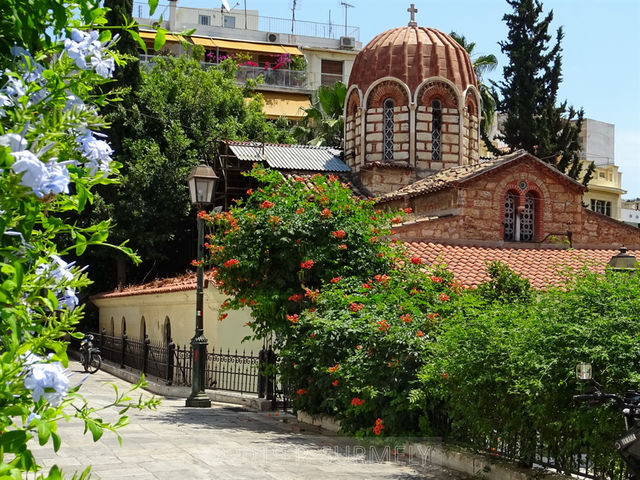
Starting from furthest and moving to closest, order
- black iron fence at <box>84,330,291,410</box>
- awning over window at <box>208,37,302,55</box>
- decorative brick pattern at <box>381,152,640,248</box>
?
awning over window at <box>208,37,302,55</box>, decorative brick pattern at <box>381,152,640,248</box>, black iron fence at <box>84,330,291,410</box>

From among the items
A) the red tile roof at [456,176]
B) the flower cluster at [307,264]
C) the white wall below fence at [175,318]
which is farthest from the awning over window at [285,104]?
the flower cluster at [307,264]

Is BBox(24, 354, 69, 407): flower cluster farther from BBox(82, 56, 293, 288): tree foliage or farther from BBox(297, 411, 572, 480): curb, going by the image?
BBox(82, 56, 293, 288): tree foliage

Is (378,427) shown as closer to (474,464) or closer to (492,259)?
(474,464)

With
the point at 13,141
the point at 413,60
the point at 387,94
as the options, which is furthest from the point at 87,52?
the point at 413,60

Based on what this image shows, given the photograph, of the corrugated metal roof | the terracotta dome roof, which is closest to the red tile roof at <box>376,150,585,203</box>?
the terracotta dome roof

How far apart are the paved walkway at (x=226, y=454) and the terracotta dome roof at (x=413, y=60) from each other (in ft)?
56.3

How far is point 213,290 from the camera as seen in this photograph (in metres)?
20.5

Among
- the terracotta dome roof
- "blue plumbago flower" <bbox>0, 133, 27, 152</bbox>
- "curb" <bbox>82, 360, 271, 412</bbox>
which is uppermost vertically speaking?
the terracotta dome roof

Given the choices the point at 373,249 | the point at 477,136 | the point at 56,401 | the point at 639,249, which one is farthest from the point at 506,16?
the point at 56,401

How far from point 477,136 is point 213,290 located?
42.8 ft

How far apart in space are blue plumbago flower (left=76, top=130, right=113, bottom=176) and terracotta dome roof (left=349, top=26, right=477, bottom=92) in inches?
997

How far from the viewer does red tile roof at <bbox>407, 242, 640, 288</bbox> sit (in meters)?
20.1

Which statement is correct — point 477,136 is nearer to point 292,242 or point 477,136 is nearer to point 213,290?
point 213,290

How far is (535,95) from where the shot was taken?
35.6m
